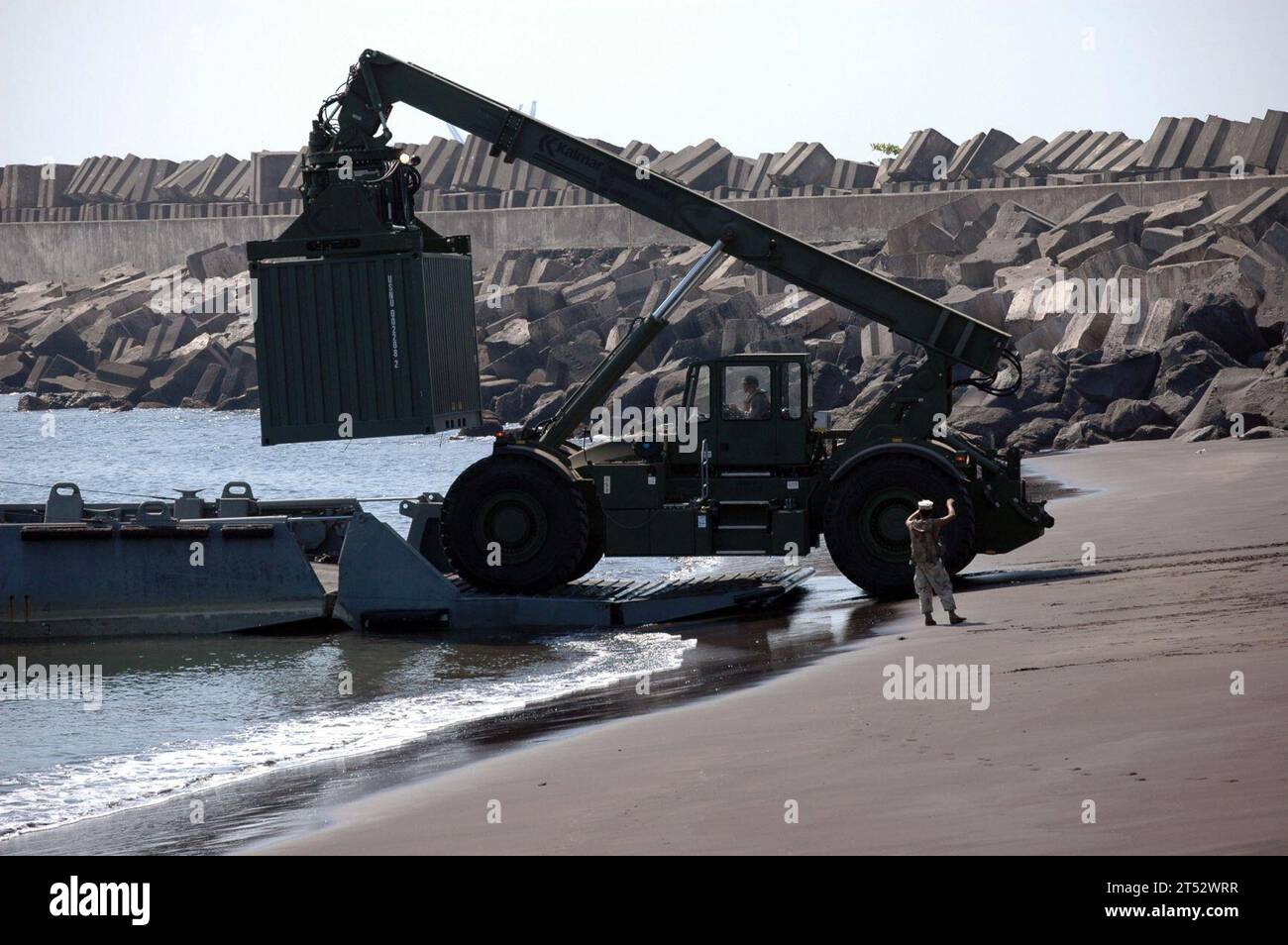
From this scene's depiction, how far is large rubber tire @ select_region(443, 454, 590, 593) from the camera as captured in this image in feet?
49.0

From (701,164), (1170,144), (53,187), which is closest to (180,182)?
(53,187)

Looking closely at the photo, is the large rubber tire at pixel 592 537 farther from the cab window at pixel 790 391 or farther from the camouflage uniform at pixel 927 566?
the camouflage uniform at pixel 927 566

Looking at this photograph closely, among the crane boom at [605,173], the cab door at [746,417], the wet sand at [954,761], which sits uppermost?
the crane boom at [605,173]

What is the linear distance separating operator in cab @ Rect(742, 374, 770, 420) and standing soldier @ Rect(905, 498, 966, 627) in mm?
2802

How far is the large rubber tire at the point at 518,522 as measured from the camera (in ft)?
49.0

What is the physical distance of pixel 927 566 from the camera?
1259 cm

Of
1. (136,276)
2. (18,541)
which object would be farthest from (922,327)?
(136,276)

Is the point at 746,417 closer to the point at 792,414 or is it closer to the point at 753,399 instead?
the point at 753,399

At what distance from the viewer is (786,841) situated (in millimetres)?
6746

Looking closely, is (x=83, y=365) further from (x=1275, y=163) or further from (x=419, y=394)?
(x=419, y=394)

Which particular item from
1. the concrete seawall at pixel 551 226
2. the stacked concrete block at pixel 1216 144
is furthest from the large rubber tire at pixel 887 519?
the stacked concrete block at pixel 1216 144

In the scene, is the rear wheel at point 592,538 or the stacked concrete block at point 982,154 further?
the stacked concrete block at point 982,154

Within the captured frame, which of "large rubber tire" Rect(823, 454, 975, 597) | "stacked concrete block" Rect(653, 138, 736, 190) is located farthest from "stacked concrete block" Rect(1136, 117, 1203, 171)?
"large rubber tire" Rect(823, 454, 975, 597)

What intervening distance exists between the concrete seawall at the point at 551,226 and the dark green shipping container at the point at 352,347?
4152 centimetres
